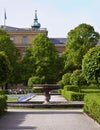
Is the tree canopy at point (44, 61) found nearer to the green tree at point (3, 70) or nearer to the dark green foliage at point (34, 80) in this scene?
the dark green foliage at point (34, 80)

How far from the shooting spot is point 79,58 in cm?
6438

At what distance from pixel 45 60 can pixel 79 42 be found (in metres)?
6.83

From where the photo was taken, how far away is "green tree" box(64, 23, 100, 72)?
64750mm

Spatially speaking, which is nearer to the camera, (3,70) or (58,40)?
(3,70)

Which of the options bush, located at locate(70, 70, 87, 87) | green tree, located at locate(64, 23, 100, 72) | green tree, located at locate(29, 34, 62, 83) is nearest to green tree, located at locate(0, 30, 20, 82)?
green tree, located at locate(29, 34, 62, 83)

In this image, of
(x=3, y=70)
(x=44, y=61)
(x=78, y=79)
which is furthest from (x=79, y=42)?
(x=3, y=70)

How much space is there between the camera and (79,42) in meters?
66.0

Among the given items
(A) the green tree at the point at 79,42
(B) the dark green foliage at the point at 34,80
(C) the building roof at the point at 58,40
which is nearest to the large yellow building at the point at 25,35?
(C) the building roof at the point at 58,40

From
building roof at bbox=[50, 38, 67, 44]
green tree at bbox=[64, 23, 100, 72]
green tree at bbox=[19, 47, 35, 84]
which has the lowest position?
green tree at bbox=[19, 47, 35, 84]

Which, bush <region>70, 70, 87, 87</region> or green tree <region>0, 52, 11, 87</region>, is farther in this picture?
bush <region>70, 70, 87, 87</region>

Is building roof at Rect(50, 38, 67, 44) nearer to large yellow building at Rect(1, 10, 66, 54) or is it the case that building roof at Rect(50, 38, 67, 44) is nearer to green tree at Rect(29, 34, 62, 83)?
large yellow building at Rect(1, 10, 66, 54)

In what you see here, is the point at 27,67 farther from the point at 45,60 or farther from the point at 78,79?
the point at 78,79

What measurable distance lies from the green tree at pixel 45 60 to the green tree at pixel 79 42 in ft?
10.5

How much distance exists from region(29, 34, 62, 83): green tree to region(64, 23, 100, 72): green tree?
10.5 feet
